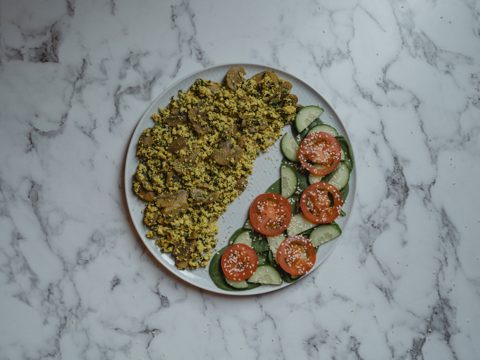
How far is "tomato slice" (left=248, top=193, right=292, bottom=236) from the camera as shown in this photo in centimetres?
236

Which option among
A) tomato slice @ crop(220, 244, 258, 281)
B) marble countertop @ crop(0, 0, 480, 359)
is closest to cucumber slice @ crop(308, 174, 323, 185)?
marble countertop @ crop(0, 0, 480, 359)

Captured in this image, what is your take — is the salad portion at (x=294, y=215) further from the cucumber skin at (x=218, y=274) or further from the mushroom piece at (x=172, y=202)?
the mushroom piece at (x=172, y=202)

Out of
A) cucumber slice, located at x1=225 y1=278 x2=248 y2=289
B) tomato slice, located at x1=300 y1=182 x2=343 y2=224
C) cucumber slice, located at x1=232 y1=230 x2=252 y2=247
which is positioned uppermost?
tomato slice, located at x1=300 y1=182 x2=343 y2=224

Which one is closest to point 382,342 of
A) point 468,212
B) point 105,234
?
point 468,212

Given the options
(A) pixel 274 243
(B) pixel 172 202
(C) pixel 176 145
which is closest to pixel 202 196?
(B) pixel 172 202

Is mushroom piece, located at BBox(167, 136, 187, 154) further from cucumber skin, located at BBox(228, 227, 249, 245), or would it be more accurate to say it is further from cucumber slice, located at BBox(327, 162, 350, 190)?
cucumber slice, located at BBox(327, 162, 350, 190)

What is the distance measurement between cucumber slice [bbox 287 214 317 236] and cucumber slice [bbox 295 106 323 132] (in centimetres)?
36

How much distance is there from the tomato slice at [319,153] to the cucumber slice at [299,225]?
195 millimetres

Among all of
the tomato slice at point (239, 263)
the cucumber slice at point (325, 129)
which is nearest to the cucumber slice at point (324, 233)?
the tomato slice at point (239, 263)

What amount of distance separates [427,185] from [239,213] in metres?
0.88

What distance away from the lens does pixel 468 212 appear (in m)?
2.63

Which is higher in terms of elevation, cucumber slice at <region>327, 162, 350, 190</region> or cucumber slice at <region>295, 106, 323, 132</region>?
cucumber slice at <region>295, 106, 323, 132</region>

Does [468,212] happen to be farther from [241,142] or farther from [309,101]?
[241,142]

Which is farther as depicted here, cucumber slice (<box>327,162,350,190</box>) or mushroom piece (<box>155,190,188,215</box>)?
cucumber slice (<box>327,162,350,190</box>)
